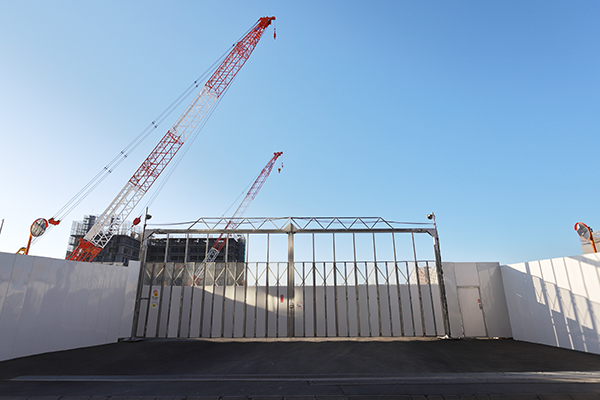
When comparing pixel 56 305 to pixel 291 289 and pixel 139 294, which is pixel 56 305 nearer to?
pixel 139 294

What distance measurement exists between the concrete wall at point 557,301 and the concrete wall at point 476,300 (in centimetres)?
70

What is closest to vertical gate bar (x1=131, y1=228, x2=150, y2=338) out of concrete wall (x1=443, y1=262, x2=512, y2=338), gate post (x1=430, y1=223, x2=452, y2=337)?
gate post (x1=430, y1=223, x2=452, y2=337)

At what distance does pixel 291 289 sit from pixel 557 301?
47.9 feet

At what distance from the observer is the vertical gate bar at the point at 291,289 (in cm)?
1966

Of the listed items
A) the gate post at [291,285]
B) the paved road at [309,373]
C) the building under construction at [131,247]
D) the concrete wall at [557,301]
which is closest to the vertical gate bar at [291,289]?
the gate post at [291,285]

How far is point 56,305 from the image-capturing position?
13.7 metres

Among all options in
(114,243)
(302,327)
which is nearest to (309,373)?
(302,327)

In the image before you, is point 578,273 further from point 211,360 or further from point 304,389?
point 211,360

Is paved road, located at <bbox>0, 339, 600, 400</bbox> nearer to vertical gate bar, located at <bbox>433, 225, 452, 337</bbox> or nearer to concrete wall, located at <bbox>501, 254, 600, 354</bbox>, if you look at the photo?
concrete wall, located at <bbox>501, 254, 600, 354</bbox>

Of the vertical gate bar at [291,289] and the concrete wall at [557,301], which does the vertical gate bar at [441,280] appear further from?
the vertical gate bar at [291,289]

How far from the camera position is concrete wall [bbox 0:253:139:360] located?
38.7ft

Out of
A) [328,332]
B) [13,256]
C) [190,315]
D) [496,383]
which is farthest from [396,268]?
[13,256]

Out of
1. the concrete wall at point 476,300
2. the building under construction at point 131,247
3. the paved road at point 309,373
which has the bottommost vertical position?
the paved road at point 309,373

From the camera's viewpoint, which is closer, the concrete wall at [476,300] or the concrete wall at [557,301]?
the concrete wall at [557,301]
